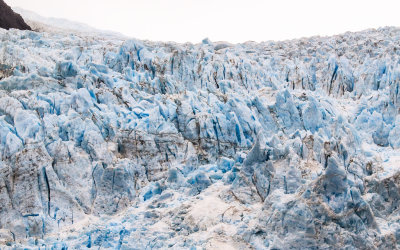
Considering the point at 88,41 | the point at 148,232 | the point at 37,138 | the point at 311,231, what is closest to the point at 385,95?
the point at 311,231

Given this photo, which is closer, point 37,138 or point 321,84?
point 37,138

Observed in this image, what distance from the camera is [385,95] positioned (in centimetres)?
2098

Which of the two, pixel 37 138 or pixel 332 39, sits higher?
pixel 332 39

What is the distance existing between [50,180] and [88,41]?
65.8 ft

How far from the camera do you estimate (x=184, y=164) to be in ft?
48.4

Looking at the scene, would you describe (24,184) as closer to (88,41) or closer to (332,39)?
(88,41)

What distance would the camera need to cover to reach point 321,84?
1072 inches

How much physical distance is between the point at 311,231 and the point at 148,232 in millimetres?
4258

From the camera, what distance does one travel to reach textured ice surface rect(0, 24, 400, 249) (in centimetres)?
1105

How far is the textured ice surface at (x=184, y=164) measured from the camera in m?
11.1

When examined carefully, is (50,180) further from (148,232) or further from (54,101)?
(54,101)

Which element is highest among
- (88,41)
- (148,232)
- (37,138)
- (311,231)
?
(88,41)

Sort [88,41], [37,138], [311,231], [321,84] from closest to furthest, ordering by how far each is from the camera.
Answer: [311,231]
[37,138]
[321,84]
[88,41]

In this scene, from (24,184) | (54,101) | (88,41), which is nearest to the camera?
(24,184)
